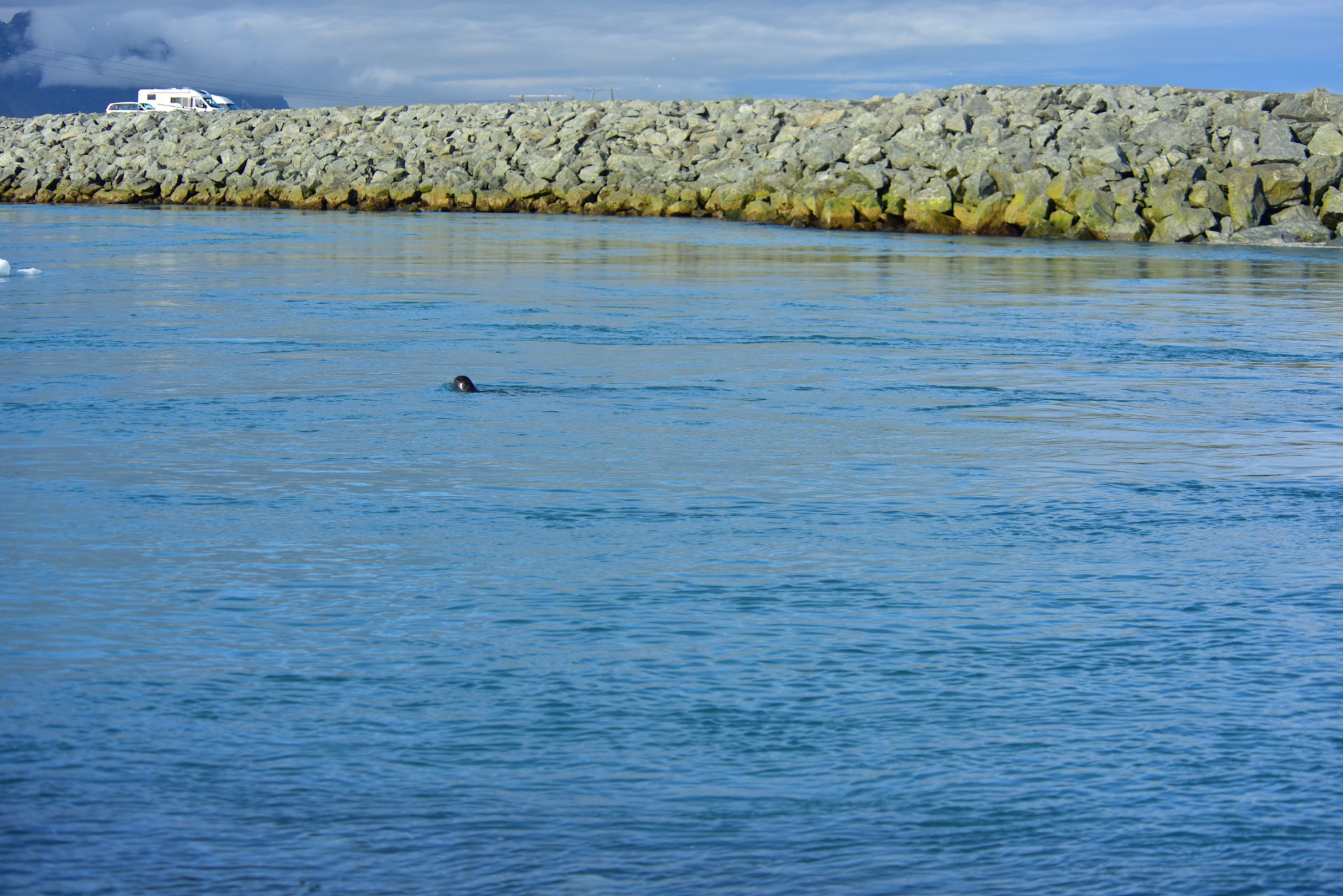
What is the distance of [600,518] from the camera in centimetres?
546

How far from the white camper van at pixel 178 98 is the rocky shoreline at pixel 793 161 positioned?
30.9 metres

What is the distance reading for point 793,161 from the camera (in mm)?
35062

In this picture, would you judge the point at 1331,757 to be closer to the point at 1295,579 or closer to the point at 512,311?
the point at 1295,579

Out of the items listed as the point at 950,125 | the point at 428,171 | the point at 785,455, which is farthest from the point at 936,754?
the point at 428,171

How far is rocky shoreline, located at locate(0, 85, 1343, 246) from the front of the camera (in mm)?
27891

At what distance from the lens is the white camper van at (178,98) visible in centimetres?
8588

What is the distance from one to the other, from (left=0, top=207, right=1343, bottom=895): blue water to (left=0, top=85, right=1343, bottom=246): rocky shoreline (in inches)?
743

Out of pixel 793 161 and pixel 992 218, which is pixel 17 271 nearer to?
pixel 992 218

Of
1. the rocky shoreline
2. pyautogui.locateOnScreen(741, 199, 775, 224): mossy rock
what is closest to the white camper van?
the rocky shoreline

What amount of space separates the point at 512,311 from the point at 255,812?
10318mm

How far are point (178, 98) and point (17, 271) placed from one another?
8223 centimetres

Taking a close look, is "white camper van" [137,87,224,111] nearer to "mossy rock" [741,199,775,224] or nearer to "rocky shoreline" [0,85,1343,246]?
"rocky shoreline" [0,85,1343,246]

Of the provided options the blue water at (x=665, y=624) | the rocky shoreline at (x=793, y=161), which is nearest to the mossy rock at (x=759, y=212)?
the rocky shoreline at (x=793, y=161)

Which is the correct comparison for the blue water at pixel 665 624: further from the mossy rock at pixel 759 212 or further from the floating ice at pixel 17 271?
the mossy rock at pixel 759 212
